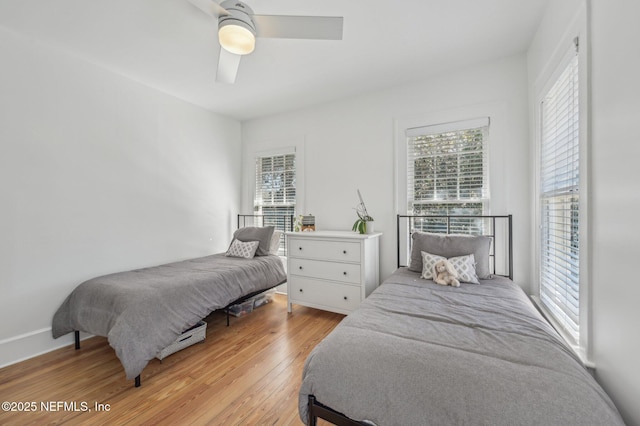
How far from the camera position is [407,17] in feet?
6.47

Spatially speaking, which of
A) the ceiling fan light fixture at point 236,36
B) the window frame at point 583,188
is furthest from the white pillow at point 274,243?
the window frame at point 583,188

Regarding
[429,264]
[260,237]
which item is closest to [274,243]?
[260,237]

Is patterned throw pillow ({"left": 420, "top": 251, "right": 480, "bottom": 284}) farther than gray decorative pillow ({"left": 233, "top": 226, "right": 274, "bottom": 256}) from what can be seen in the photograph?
No

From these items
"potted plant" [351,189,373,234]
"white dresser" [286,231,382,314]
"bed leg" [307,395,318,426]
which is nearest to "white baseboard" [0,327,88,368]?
"white dresser" [286,231,382,314]

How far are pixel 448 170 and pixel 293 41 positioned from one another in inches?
76.7

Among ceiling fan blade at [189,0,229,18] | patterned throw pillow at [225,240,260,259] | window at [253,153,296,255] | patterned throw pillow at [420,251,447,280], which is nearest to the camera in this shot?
ceiling fan blade at [189,0,229,18]

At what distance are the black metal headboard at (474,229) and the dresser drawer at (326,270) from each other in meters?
0.60

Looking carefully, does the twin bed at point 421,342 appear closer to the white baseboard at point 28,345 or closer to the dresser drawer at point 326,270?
the white baseboard at point 28,345

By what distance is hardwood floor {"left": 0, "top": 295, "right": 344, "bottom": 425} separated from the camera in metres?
1.59

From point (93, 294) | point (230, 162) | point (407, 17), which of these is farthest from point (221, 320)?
point (407, 17)

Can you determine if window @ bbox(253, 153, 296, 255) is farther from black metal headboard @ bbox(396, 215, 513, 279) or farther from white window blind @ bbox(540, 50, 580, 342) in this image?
A: white window blind @ bbox(540, 50, 580, 342)

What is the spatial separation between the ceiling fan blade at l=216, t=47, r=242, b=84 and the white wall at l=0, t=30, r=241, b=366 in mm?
1449

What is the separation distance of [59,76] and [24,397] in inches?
101

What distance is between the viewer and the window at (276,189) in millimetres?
3914
